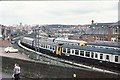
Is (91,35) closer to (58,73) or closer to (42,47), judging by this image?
(42,47)

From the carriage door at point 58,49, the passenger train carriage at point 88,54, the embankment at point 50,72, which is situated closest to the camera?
the embankment at point 50,72

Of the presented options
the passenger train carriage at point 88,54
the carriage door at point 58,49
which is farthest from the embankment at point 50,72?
the carriage door at point 58,49

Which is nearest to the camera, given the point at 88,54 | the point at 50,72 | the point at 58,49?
the point at 50,72

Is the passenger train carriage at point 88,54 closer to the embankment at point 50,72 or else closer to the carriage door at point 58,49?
the carriage door at point 58,49

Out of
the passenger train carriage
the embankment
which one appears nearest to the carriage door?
the passenger train carriage

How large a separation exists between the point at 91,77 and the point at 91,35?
156ft

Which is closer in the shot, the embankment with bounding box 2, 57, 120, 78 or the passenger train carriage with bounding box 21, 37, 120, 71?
the embankment with bounding box 2, 57, 120, 78

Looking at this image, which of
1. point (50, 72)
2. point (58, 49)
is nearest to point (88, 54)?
point (58, 49)

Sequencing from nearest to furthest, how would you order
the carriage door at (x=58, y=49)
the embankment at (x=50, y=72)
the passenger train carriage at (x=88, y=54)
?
1. the embankment at (x=50, y=72)
2. the passenger train carriage at (x=88, y=54)
3. the carriage door at (x=58, y=49)

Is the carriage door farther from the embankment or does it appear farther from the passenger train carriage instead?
the embankment

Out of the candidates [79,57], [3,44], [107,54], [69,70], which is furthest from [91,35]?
[69,70]

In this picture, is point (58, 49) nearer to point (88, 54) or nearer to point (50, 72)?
point (88, 54)

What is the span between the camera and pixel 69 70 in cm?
1155

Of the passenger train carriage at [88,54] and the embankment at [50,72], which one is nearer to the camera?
the embankment at [50,72]
